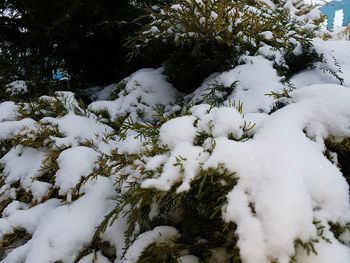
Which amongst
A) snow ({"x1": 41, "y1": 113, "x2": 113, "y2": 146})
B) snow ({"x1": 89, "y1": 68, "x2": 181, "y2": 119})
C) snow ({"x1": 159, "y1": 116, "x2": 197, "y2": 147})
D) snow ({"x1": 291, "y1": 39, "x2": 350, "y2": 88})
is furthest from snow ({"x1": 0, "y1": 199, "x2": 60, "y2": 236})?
snow ({"x1": 291, "y1": 39, "x2": 350, "y2": 88})

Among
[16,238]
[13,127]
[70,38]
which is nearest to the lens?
[16,238]

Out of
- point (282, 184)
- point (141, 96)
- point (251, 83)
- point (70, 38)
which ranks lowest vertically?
point (141, 96)

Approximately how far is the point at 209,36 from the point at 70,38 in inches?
74.8

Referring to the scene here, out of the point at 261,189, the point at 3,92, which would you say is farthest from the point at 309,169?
the point at 3,92

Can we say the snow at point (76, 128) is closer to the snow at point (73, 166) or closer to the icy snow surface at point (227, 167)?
the icy snow surface at point (227, 167)

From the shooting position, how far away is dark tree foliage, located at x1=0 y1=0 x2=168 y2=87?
3430 millimetres

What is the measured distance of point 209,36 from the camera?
8.30 feet

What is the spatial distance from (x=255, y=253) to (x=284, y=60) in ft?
6.97

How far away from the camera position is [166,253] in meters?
1.30

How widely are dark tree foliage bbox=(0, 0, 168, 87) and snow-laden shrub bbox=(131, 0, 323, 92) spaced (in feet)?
1.84

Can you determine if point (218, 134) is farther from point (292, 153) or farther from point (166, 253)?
point (166, 253)

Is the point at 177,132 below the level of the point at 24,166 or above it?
above

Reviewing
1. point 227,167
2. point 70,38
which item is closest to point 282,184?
point 227,167

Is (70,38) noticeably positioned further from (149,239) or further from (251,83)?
(149,239)
